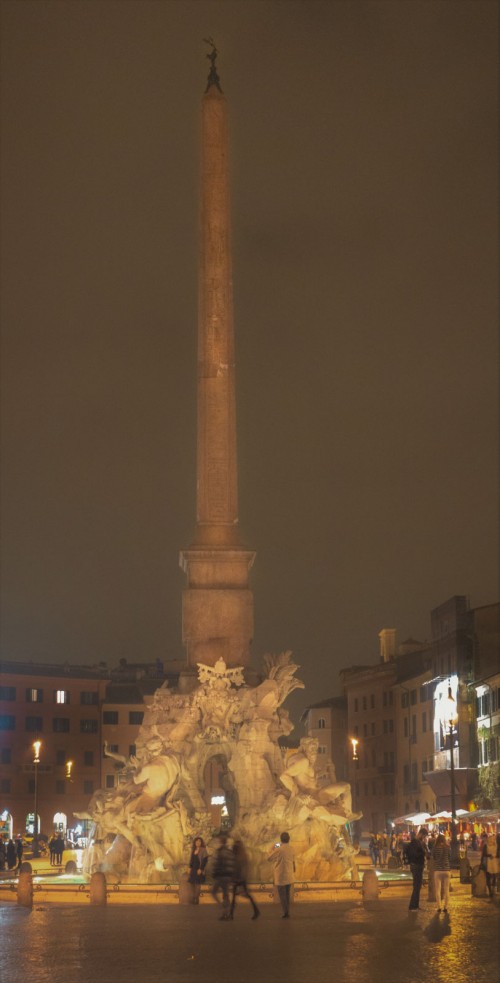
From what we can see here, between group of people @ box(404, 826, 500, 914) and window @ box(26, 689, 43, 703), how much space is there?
178 feet

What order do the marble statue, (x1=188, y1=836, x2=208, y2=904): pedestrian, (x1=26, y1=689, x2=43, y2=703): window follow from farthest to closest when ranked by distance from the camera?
(x1=26, y1=689, x2=43, y2=703): window < the marble statue < (x1=188, y1=836, x2=208, y2=904): pedestrian

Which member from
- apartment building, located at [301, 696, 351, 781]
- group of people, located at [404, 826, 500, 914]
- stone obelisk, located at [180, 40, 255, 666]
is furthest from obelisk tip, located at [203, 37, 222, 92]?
apartment building, located at [301, 696, 351, 781]

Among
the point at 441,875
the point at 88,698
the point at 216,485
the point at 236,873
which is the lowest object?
the point at 441,875

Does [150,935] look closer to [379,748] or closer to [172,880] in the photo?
[172,880]

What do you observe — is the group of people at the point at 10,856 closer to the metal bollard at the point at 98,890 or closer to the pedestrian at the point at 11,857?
the pedestrian at the point at 11,857

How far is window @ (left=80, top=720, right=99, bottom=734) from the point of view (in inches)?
3098

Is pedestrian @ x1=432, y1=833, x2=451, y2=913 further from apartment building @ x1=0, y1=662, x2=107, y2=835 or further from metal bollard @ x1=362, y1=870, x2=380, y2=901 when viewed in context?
apartment building @ x1=0, y1=662, x2=107, y2=835

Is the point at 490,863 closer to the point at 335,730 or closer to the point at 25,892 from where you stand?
the point at 25,892

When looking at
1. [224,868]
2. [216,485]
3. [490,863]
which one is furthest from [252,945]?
[216,485]

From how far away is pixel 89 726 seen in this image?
79.0 m

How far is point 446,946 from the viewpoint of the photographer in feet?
50.7

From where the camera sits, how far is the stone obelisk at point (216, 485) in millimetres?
30031

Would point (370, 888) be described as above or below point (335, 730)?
below

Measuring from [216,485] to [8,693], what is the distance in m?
49.1
